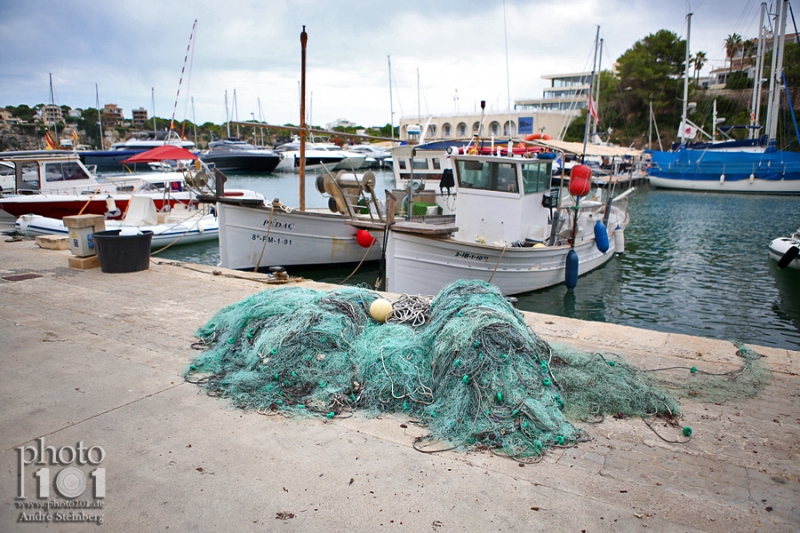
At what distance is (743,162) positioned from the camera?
3750cm

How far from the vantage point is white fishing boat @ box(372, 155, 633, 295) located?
31.2 feet

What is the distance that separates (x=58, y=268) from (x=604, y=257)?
1257cm

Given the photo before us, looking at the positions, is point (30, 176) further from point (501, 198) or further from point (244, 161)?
point (244, 161)

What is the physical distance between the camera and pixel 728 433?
3.48 meters

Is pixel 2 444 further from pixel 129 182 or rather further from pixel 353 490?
pixel 129 182

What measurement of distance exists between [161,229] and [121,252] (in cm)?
856

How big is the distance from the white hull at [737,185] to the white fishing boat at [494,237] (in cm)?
3244

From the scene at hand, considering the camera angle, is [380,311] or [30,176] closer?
[380,311]

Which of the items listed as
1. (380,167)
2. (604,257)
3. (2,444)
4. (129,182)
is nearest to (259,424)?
(2,444)

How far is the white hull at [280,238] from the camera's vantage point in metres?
11.8

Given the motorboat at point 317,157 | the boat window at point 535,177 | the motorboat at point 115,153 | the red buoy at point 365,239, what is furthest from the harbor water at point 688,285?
the motorboat at point 115,153

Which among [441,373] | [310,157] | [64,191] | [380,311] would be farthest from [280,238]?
[310,157]

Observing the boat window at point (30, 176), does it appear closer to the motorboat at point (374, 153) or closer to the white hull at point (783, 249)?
the white hull at point (783, 249)

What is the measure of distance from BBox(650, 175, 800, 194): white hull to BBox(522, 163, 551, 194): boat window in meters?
33.4
